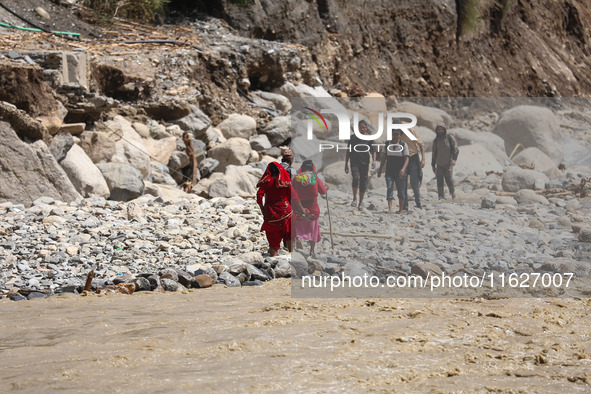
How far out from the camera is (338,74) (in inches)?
539

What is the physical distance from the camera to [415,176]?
4055mm

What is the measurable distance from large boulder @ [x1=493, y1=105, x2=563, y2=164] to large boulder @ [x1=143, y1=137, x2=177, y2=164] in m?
5.68

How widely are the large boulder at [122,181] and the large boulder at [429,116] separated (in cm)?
422

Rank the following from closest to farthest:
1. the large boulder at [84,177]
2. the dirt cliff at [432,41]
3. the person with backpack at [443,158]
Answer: the person with backpack at [443,158] → the large boulder at [84,177] → the dirt cliff at [432,41]

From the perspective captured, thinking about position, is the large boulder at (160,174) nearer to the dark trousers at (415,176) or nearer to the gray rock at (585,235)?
the dark trousers at (415,176)

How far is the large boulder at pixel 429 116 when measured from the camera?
157 inches

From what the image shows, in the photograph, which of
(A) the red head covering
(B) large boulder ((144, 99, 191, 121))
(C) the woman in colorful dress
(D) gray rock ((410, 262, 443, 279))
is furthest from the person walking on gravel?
(B) large boulder ((144, 99, 191, 121))

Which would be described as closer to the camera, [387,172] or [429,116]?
[387,172]

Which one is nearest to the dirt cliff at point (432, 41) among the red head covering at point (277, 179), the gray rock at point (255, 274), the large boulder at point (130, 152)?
the large boulder at point (130, 152)

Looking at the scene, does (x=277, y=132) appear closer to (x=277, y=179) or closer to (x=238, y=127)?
(x=238, y=127)

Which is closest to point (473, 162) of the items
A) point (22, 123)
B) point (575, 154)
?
point (575, 154)

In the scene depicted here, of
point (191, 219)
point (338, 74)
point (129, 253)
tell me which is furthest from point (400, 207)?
point (338, 74)

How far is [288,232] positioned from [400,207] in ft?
6.30

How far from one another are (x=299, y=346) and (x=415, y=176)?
4.78ft
